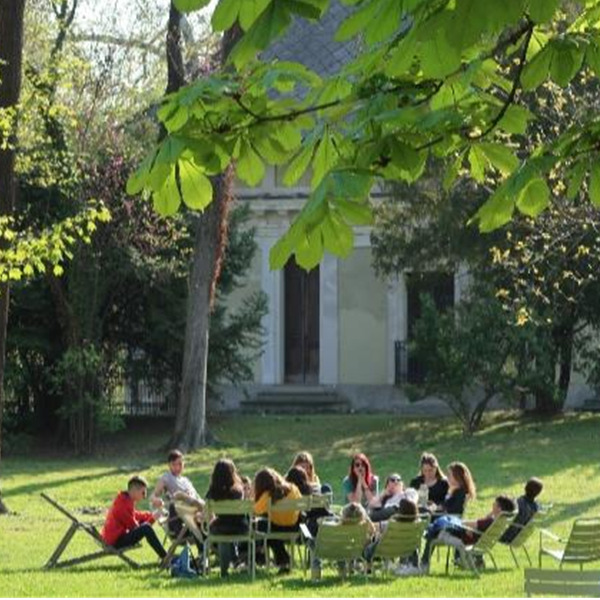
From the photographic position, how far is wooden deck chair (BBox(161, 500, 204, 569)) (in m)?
16.5

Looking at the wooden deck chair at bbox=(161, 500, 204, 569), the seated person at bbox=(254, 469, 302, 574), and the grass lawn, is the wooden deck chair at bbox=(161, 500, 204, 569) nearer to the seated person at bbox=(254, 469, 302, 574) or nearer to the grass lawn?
the grass lawn

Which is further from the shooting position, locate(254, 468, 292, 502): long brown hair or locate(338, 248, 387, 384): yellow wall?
locate(338, 248, 387, 384): yellow wall

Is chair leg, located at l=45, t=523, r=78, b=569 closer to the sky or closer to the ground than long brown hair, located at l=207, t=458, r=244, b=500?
closer to the ground

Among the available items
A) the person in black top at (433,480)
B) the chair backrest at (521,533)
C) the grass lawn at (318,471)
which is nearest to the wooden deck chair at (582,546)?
the grass lawn at (318,471)

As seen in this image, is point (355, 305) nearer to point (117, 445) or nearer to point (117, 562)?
point (117, 445)

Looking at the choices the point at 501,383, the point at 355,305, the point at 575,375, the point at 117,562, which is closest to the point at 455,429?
the point at 501,383

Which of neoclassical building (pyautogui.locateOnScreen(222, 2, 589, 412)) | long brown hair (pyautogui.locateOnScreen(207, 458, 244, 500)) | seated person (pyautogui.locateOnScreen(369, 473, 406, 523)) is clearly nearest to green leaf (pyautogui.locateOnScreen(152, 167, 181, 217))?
long brown hair (pyautogui.locateOnScreen(207, 458, 244, 500))

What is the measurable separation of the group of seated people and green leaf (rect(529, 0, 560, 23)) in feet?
40.5

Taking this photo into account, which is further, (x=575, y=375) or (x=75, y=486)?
(x=575, y=375)

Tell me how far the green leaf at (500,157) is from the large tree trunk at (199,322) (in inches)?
962

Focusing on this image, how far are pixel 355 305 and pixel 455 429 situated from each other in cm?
750

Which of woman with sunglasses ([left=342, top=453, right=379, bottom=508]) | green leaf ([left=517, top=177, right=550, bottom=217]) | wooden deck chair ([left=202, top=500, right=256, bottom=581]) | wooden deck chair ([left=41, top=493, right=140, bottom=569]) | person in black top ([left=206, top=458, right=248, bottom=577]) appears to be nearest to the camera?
green leaf ([left=517, top=177, right=550, bottom=217])

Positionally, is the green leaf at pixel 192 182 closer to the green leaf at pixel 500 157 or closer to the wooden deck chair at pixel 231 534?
the green leaf at pixel 500 157

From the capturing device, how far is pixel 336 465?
28844 mm
